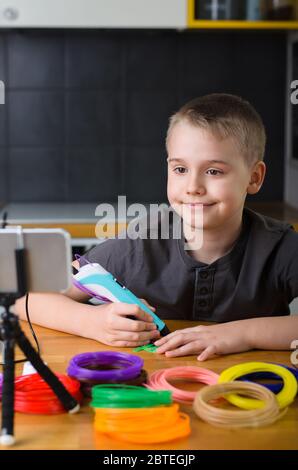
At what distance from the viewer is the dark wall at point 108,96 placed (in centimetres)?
304

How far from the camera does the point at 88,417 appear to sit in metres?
0.93

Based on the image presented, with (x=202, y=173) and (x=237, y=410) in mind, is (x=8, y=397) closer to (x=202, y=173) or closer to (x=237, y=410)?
(x=237, y=410)

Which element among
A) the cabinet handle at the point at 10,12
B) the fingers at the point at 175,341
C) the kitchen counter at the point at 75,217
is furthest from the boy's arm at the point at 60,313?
the cabinet handle at the point at 10,12

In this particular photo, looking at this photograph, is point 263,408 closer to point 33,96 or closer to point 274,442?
point 274,442

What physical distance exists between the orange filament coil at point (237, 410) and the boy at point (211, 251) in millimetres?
290

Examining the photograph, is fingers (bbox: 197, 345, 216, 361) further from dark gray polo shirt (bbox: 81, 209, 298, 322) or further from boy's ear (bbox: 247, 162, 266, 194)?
boy's ear (bbox: 247, 162, 266, 194)

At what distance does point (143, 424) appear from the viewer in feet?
2.84

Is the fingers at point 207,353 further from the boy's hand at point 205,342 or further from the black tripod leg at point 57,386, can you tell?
the black tripod leg at point 57,386

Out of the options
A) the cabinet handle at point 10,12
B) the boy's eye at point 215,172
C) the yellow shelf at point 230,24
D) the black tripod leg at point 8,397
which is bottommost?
the black tripod leg at point 8,397

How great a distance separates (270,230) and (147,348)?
18.1 inches

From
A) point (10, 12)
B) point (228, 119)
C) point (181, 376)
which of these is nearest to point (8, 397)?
point (181, 376)

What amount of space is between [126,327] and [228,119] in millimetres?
463

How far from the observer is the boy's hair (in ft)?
4.62
